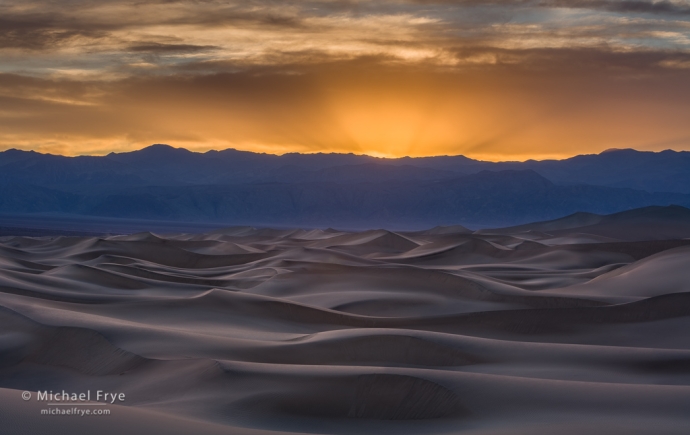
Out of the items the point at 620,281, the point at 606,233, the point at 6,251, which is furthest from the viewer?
the point at 606,233

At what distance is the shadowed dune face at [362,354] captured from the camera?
6609 millimetres

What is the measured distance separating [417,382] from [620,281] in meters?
12.5

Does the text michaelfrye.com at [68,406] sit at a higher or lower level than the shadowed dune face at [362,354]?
higher

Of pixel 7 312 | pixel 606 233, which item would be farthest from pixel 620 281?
pixel 606 233

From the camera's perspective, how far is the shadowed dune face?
661 cm

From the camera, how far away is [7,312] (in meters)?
11.4

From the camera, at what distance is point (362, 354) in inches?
389

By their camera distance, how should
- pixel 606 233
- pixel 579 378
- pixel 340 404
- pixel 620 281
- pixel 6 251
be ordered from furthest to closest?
1. pixel 606 233
2. pixel 6 251
3. pixel 620 281
4. pixel 579 378
5. pixel 340 404

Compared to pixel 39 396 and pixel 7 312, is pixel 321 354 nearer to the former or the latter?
pixel 39 396

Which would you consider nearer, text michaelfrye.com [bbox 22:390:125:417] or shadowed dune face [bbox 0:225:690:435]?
text michaelfrye.com [bbox 22:390:125:417]

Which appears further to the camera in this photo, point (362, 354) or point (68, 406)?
point (362, 354)

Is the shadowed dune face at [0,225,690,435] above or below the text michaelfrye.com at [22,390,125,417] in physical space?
below

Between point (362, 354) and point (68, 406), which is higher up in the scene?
point (68, 406)

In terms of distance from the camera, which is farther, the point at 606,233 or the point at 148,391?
the point at 606,233
